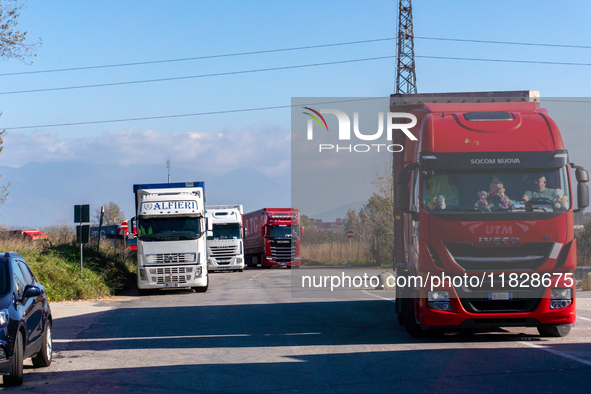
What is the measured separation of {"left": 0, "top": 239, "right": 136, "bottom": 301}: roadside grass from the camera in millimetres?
21781

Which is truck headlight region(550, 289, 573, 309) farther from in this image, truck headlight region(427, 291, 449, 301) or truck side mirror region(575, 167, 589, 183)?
truck side mirror region(575, 167, 589, 183)

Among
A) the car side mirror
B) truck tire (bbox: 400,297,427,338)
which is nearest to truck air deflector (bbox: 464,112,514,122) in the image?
truck tire (bbox: 400,297,427,338)

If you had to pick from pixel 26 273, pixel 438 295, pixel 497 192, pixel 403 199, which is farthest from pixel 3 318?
pixel 497 192

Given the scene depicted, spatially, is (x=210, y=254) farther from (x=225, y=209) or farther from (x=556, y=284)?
(x=556, y=284)

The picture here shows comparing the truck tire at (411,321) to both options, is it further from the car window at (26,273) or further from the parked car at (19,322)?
the car window at (26,273)

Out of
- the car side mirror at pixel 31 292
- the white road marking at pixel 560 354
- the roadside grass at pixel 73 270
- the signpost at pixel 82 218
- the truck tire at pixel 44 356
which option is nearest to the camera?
the car side mirror at pixel 31 292

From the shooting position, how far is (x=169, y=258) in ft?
76.3

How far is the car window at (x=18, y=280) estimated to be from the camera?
841 centimetres

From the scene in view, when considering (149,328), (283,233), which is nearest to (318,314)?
(149,328)

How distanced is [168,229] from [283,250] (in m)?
21.4

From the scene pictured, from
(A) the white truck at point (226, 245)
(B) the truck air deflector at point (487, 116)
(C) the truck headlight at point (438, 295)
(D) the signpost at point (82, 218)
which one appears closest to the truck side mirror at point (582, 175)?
(B) the truck air deflector at point (487, 116)

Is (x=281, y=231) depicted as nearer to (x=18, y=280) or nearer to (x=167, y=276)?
(x=167, y=276)

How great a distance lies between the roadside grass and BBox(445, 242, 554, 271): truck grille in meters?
A: 15.3

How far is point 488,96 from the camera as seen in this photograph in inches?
464
